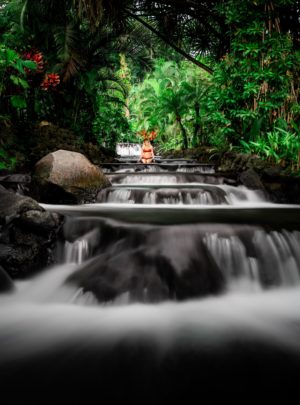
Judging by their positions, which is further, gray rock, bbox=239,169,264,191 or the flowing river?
gray rock, bbox=239,169,264,191

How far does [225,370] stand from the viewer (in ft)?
6.02

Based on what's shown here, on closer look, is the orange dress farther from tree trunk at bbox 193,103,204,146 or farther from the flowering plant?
tree trunk at bbox 193,103,204,146

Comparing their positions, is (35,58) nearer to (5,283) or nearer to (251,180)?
(251,180)

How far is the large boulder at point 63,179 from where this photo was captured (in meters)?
5.66

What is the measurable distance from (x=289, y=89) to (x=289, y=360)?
6.83 metres

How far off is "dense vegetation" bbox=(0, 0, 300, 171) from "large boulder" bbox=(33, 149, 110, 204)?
30.2 inches

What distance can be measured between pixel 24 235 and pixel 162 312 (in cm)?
172

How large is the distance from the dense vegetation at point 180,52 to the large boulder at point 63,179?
0.77 meters

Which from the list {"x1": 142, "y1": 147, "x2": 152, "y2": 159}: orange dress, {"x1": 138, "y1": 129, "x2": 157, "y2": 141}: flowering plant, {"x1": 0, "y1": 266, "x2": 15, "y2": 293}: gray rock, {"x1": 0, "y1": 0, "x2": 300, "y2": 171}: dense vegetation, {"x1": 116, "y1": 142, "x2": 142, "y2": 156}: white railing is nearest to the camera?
{"x1": 0, "y1": 266, "x2": 15, "y2": 293}: gray rock

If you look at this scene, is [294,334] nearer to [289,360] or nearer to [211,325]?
[289,360]

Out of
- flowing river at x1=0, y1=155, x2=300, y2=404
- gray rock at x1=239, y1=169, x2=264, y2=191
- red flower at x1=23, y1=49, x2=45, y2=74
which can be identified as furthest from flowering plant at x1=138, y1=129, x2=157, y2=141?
flowing river at x1=0, y1=155, x2=300, y2=404

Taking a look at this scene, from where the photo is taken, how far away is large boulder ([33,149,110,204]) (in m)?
5.66

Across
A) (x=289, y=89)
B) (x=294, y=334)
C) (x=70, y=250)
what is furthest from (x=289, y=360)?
(x=289, y=89)

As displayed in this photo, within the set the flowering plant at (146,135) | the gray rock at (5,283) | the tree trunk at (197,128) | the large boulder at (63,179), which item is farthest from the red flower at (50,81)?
the gray rock at (5,283)
